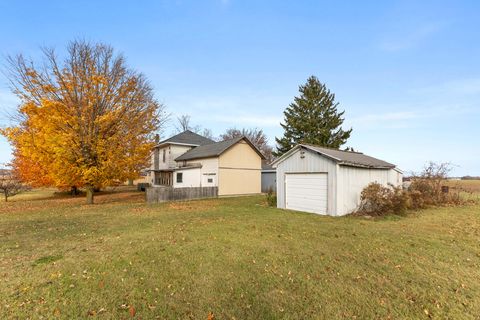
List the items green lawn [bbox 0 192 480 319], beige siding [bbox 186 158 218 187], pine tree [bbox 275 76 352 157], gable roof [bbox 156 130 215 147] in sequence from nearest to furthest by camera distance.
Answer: green lawn [bbox 0 192 480 319], beige siding [bbox 186 158 218 187], gable roof [bbox 156 130 215 147], pine tree [bbox 275 76 352 157]

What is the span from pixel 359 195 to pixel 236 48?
12.2m

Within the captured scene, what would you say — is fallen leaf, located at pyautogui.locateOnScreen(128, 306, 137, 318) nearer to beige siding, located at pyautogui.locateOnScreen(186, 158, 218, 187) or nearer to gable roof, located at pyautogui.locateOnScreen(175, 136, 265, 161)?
gable roof, located at pyautogui.locateOnScreen(175, 136, 265, 161)

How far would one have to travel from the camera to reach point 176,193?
1784 cm

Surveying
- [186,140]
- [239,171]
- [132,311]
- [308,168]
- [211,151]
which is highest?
[186,140]

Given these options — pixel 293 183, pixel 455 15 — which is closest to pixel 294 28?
pixel 455 15

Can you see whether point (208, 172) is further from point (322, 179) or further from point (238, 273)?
point (238, 273)

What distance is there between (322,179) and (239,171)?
11.7m

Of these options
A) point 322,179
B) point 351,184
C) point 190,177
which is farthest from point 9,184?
point 351,184

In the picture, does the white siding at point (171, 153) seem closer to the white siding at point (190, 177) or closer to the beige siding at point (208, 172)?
the white siding at point (190, 177)

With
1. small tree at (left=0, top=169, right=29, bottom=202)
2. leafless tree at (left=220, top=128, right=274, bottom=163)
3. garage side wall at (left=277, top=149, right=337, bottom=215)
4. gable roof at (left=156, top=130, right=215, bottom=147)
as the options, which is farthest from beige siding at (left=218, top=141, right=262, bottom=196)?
leafless tree at (left=220, top=128, right=274, bottom=163)

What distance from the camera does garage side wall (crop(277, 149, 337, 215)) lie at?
11234 millimetres

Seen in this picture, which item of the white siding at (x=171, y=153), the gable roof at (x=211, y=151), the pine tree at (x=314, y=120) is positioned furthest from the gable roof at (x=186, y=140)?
the pine tree at (x=314, y=120)

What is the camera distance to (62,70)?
1451cm

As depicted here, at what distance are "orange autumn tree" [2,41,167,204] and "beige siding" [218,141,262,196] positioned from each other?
291 inches
